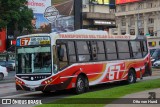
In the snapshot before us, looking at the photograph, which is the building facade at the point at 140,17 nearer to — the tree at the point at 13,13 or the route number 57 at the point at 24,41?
the tree at the point at 13,13

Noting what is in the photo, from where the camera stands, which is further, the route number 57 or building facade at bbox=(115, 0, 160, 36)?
building facade at bbox=(115, 0, 160, 36)

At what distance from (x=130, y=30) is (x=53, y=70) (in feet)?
377

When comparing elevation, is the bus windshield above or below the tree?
below

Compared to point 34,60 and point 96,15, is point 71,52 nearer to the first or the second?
point 34,60

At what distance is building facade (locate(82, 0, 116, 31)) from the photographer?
65.2 metres

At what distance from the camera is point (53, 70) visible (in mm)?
16047

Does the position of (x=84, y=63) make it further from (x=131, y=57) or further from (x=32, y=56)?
(x=131, y=57)

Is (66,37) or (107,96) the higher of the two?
(66,37)

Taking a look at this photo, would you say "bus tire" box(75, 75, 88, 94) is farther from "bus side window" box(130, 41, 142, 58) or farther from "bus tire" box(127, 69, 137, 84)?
"bus side window" box(130, 41, 142, 58)

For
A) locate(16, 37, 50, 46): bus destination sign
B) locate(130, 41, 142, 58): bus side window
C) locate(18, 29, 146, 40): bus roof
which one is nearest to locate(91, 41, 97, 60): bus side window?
locate(18, 29, 146, 40): bus roof

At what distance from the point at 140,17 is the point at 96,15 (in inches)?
2421

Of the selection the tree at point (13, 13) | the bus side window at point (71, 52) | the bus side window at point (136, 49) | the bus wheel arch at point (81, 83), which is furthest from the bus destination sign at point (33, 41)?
the tree at point (13, 13)

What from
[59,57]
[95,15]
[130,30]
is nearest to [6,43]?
[95,15]

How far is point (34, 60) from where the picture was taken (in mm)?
16375
